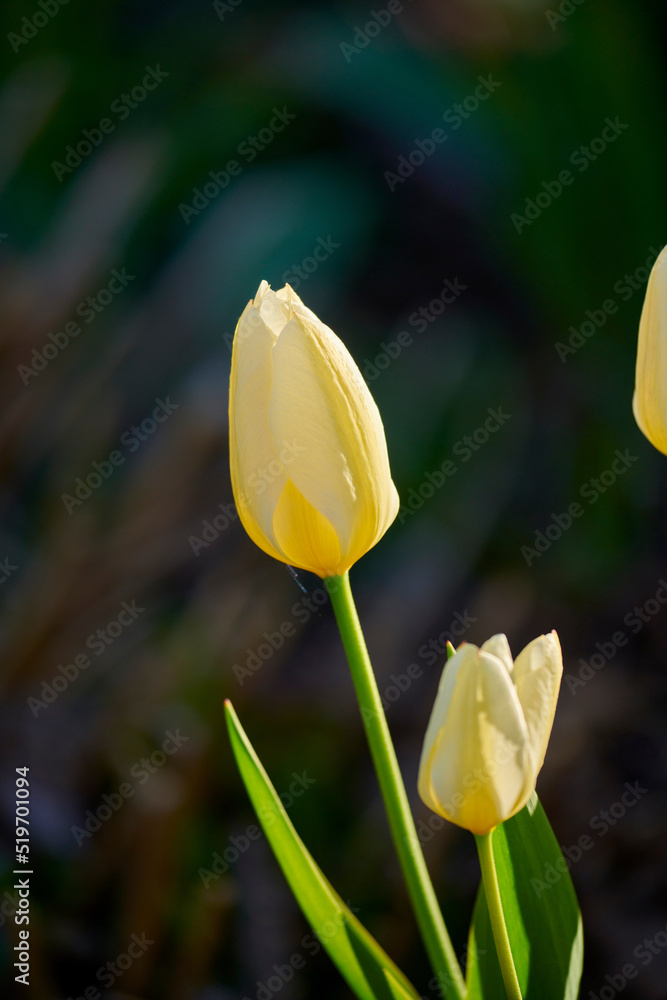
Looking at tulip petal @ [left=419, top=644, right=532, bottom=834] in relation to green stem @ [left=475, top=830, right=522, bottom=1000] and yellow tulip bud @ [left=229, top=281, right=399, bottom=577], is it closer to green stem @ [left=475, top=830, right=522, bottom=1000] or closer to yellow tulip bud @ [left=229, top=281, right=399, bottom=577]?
green stem @ [left=475, top=830, right=522, bottom=1000]

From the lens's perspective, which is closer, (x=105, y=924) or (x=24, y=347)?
(x=105, y=924)

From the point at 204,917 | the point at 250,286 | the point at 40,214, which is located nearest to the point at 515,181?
the point at 250,286

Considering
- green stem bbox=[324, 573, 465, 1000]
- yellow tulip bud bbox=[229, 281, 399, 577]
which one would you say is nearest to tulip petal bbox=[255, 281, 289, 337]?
yellow tulip bud bbox=[229, 281, 399, 577]

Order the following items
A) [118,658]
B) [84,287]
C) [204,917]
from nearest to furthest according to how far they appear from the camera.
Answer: [204,917] < [118,658] < [84,287]

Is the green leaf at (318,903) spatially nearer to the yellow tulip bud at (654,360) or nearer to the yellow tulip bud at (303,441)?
the yellow tulip bud at (303,441)

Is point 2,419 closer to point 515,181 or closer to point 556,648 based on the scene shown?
point 515,181

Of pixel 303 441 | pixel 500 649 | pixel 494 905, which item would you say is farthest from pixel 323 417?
pixel 494 905

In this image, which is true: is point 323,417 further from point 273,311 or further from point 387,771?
point 387,771
